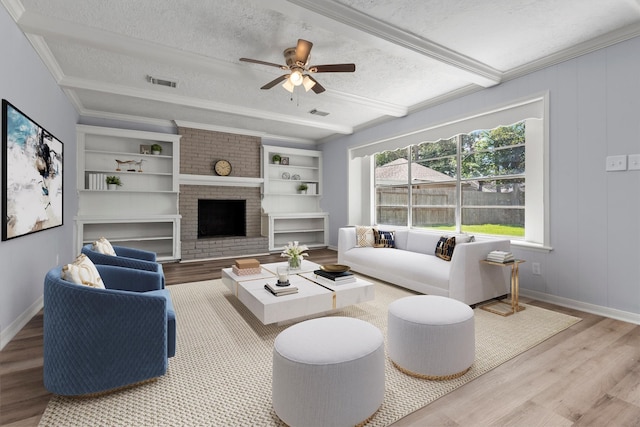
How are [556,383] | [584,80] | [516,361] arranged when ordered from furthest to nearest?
[584,80], [516,361], [556,383]

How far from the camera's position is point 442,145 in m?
4.86

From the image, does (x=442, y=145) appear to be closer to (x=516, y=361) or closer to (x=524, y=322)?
(x=524, y=322)

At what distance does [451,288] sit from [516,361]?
3.26ft

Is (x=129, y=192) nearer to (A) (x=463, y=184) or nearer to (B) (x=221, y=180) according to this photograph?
(B) (x=221, y=180)

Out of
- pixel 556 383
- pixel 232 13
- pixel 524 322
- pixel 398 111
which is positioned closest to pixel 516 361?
pixel 556 383

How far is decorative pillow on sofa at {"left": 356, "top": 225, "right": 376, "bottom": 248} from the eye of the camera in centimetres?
478

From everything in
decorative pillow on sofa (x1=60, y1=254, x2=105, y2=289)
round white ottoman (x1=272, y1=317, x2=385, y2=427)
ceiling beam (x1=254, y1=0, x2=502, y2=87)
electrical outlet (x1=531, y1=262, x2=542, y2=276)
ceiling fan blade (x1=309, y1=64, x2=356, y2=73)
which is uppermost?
ceiling beam (x1=254, y1=0, x2=502, y2=87)

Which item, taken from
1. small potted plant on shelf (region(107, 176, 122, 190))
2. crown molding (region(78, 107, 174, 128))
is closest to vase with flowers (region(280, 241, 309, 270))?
small potted plant on shelf (region(107, 176, 122, 190))

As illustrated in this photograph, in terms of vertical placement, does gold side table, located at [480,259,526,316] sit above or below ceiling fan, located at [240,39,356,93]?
below

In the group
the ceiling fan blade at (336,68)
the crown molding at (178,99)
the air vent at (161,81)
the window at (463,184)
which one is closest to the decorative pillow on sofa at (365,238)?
→ the window at (463,184)

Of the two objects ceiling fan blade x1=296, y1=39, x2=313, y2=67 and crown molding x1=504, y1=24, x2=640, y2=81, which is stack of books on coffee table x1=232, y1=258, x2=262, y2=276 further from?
crown molding x1=504, y1=24, x2=640, y2=81

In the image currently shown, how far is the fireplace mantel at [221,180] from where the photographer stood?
5832 millimetres

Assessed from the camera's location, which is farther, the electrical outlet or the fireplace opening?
the fireplace opening

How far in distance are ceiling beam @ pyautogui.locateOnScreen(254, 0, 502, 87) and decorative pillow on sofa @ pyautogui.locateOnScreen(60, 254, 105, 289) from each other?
211 cm
